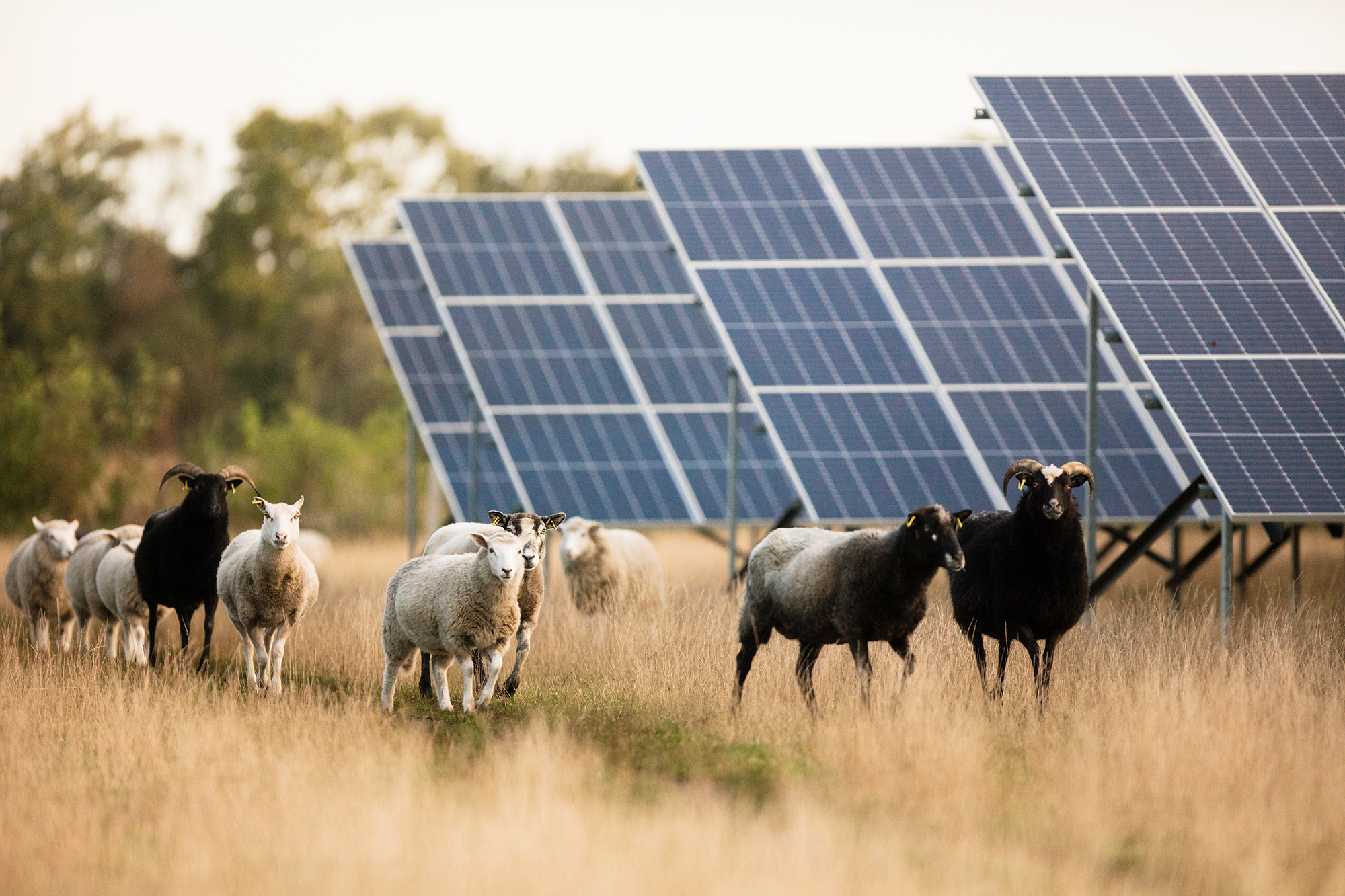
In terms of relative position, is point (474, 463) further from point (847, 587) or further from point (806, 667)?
point (847, 587)

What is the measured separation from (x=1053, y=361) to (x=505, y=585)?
27.8 feet

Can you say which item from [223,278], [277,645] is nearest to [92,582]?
[277,645]

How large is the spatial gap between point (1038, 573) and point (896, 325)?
6967 millimetres

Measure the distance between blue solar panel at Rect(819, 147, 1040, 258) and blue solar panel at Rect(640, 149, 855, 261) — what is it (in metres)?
0.39

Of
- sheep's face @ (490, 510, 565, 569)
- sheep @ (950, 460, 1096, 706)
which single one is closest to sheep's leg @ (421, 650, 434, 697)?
sheep's face @ (490, 510, 565, 569)

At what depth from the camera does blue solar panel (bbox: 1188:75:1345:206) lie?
14.3m

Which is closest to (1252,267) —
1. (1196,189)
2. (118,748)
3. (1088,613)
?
(1196,189)

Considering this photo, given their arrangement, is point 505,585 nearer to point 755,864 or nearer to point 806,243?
point 755,864

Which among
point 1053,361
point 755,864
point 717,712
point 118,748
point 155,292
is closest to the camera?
point 755,864

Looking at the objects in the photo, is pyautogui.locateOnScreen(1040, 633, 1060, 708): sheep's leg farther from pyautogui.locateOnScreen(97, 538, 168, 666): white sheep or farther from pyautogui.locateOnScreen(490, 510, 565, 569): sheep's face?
pyautogui.locateOnScreen(97, 538, 168, 666): white sheep

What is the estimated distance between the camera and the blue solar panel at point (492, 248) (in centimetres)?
2338

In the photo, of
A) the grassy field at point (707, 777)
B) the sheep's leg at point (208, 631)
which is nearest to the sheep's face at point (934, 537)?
the grassy field at point (707, 777)

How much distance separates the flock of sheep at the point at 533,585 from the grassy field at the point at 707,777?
1.21 feet

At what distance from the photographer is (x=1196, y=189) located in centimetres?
1433
